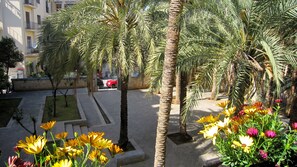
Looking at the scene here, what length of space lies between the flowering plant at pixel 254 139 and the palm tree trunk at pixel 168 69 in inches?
32.8

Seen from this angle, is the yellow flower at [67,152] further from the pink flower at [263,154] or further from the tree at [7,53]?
the tree at [7,53]

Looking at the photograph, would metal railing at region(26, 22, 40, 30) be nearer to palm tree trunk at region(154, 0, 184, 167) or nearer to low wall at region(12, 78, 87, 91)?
low wall at region(12, 78, 87, 91)

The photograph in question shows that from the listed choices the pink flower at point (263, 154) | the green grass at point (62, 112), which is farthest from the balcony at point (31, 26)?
the pink flower at point (263, 154)

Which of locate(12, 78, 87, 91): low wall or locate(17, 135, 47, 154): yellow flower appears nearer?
locate(17, 135, 47, 154): yellow flower

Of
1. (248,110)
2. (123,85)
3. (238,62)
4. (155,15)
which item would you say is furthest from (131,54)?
(248,110)

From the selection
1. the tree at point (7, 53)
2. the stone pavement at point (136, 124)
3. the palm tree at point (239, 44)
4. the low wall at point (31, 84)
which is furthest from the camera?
the low wall at point (31, 84)

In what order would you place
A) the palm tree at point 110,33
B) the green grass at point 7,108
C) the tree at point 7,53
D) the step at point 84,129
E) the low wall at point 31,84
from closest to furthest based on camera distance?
the palm tree at point 110,33 < the step at point 84,129 < the green grass at point 7,108 < the tree at point 7,53 < the low wall at point 31,84

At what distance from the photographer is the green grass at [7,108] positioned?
10.7 metres

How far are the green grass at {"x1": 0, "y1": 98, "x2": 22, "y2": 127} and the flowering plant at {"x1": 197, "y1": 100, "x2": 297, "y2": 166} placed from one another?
9.81 meters

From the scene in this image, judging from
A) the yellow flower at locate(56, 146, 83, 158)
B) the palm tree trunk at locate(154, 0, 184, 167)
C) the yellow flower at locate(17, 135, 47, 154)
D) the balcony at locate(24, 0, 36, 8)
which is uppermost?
the balcony at locate(24, 0, 36, 8)

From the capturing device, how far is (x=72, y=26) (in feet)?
25.5

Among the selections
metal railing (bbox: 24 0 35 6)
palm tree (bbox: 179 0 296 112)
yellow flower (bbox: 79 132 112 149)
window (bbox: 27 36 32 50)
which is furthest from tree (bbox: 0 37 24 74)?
yellow flower (bbox: 79 132 112 149)

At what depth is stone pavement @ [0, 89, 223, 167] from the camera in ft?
26.4

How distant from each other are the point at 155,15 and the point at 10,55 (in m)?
14.0
